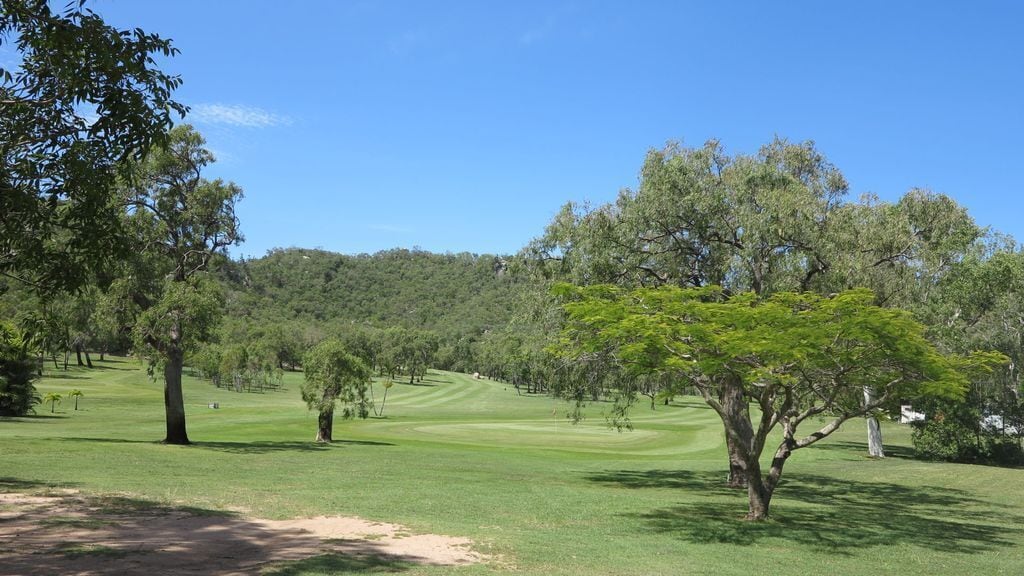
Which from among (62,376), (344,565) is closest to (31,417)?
(344,565)

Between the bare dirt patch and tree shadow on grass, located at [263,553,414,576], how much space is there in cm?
3

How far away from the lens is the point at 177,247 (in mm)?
30594

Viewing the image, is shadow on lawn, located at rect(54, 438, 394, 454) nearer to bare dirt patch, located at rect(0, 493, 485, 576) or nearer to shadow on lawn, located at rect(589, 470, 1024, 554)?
shadow on lawn, located at rect(589, 470, 1024, 554)

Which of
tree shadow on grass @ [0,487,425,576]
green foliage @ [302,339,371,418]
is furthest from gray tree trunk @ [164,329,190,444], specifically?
tree shadow on grass @ [0,487,425,576]

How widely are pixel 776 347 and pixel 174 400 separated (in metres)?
25.7

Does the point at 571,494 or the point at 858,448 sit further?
the point at 858,448

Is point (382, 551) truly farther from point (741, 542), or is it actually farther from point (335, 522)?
point (741, 542)

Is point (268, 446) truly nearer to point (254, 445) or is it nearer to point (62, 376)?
point (254, 445)

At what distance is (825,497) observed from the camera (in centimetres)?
2494


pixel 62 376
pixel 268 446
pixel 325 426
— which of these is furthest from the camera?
pixel 62 376

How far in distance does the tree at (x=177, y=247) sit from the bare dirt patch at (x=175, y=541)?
14245 mm

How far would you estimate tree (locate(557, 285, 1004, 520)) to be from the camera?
1499cm

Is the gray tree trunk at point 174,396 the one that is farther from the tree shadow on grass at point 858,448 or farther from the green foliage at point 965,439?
the green foliage at point 965,439

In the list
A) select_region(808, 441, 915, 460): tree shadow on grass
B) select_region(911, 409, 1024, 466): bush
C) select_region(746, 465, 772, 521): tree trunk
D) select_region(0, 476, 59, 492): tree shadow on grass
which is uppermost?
select_region(0, 476, 59, 492): tree shadow on grass
